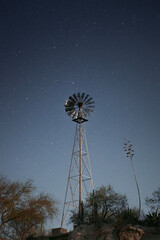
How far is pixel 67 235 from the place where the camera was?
961 inches

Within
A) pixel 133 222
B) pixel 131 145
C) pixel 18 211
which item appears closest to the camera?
pixel 133 222

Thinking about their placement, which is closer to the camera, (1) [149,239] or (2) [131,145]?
(1) [149,239]

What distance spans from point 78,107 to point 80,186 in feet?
37.7

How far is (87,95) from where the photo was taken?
36844 mm

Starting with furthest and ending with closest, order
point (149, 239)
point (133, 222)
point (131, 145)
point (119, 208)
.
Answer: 1. point (131, 145)
2. point (119, 208)
3. point (133, 222)
4. point (149, 239)

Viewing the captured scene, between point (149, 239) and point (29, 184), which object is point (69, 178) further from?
point (149, 239)

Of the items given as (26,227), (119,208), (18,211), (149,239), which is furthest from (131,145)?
(26,227)

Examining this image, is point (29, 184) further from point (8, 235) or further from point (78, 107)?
point (78, 107)

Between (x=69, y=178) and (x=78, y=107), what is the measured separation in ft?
33.5

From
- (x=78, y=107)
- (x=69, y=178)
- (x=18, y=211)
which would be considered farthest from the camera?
(x=78, y=107)

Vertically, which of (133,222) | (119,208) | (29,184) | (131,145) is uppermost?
(131,145)

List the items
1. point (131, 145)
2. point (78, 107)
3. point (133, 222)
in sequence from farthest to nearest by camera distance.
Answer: point (78, 107)
point (131, 145)
point (133, 222)

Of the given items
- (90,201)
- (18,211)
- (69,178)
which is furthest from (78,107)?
(18,211)

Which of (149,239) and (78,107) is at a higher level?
(78,107)
